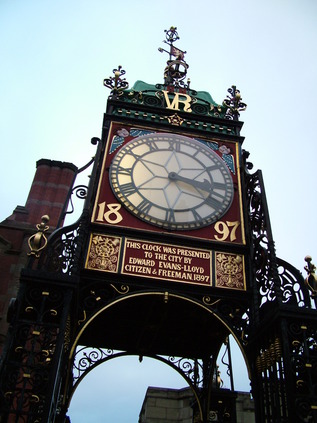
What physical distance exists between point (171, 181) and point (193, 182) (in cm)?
34

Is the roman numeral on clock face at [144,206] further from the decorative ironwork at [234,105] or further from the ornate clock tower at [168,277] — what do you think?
the decorative ironwork at [234,105]

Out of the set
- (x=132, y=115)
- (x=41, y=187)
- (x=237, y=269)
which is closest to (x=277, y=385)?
(x=237, y=269)

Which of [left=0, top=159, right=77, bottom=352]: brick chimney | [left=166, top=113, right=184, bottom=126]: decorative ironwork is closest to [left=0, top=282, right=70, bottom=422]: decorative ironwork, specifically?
[left=166, top=113, right=184, bottom=126]: decorative ironwork

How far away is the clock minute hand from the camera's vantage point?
7.01 meters

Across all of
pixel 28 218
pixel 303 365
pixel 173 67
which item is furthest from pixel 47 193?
pixel 303 365

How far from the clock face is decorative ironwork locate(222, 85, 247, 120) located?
1052 mm

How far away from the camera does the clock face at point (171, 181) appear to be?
655 centimetres

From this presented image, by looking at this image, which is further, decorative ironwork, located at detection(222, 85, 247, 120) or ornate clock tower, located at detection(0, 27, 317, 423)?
decorative ironwork, located at detection(222, 85, 247, 120)

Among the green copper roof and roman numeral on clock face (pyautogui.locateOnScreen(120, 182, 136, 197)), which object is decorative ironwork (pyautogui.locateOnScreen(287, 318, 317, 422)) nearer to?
roman numeral on clock face (pyautogui.locateOnScreen(120, 182, 136, 197))

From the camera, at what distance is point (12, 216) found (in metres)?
11.9

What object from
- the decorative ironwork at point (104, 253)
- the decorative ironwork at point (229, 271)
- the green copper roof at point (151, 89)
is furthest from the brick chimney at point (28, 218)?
the decorative ironwork at point (229, 271)

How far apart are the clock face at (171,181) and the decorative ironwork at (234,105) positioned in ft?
3.45

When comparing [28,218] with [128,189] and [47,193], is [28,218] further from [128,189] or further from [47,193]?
[128,189]

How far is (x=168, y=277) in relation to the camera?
589cm
